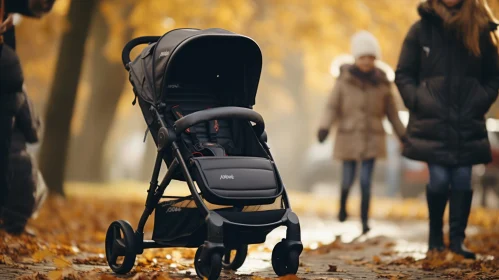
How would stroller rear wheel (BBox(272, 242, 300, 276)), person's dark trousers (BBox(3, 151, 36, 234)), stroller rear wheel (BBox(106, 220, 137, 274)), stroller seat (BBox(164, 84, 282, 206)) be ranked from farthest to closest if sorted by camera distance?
person's dark trousers (BBox(3, 151, 36, 234)) → stroller rear wheel (BBox(106, 220, 137, 274)) → stroller rear wheel (BBox(272, 242, 300, 276)) → stroller seat (BBox(164, 84, 282, 206))

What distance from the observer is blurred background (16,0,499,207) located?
13109mm

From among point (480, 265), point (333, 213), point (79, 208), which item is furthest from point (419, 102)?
point (333, 213)

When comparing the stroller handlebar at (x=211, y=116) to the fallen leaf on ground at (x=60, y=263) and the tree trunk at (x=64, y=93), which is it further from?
the tree trunk at (x=64, y=93)

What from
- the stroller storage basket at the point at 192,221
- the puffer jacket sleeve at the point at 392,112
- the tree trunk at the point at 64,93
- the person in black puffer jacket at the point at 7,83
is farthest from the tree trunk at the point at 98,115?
the stroller storage basket at the point at 192,221

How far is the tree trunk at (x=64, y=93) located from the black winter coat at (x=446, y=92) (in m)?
6.40

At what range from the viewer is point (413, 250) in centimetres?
888

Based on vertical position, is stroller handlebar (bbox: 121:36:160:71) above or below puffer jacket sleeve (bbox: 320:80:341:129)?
above

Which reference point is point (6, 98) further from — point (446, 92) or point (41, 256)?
point (446, 92)

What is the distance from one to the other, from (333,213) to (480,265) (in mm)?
7571

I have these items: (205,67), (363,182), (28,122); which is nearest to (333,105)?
(363,182)

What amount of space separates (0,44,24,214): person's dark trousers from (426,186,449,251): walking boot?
3.76 metres

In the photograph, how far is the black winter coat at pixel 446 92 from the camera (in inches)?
306

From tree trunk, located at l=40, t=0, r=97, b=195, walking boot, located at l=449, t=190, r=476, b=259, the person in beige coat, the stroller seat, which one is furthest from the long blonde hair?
tree trunk, located at l=40, t=0, r=97, b=195

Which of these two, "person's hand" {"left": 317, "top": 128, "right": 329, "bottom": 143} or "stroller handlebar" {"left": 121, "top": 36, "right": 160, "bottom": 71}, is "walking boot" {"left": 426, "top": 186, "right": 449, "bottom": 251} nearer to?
"person's hand" {"left": 317, "top": 128, "right": 329, "bottom": 143}
